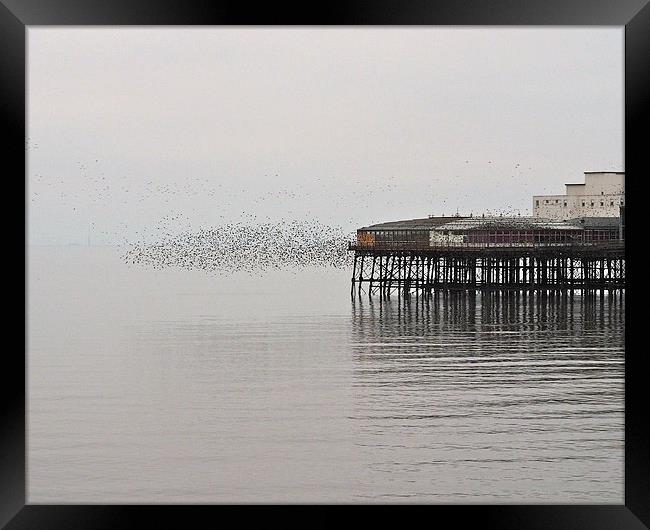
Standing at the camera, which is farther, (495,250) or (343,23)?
(495,250)

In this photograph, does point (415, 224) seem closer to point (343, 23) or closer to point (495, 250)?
point (495, 250)

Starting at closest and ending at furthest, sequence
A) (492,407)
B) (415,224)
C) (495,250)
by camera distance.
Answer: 1. (492,407)
2. (495,250)
3. (415,224)

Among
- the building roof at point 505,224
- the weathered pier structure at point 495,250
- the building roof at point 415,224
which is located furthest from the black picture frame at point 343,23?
the building roof at point 505,224

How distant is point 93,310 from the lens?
25859mm

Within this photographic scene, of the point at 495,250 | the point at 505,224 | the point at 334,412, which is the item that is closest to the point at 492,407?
the point at 334,412

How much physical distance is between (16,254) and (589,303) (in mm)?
22434

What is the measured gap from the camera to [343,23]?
2896mm

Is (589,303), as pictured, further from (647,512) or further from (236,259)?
(236,259)

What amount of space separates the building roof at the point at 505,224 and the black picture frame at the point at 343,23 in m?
26.0

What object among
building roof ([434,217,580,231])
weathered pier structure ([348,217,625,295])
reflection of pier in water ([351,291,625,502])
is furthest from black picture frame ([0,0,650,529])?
building roof ([434,217,580,231])

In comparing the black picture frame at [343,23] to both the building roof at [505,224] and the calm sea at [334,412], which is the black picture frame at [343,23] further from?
the building roof at [505,224]

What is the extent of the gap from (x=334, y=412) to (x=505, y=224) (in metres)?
21.6

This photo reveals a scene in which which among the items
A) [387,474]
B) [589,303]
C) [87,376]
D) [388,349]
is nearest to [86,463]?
[387,474]

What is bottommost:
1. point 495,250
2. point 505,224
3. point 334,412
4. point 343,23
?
point 334,412
